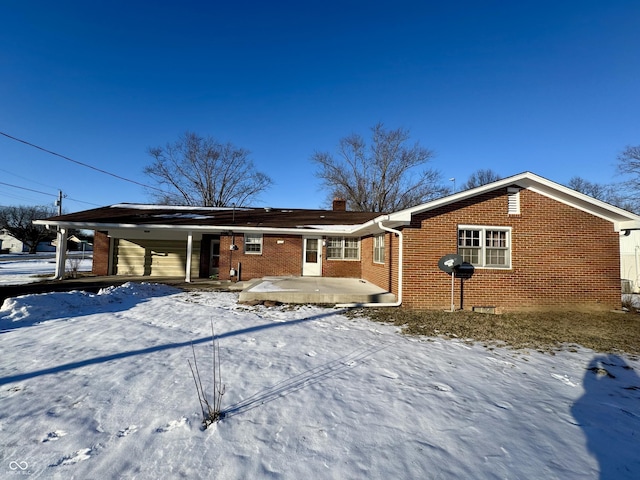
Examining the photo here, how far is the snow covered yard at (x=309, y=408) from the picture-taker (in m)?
2.49

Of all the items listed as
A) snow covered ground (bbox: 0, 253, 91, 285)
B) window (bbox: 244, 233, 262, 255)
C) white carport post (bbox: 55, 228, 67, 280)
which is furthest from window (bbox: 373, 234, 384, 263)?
snow covered ground (bbox: 0, 253, 91, 285)

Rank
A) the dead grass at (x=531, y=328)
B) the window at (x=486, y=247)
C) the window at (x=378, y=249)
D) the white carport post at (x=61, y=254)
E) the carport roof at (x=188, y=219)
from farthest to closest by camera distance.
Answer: the white carport post at (x=61, y=254), the carport roof at (x=188, y=219), the window at (x=378, y=249), the window at (x=486, y=247), the dead grass at (x=531, y=328)

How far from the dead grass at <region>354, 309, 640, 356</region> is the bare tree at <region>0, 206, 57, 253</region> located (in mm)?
67384

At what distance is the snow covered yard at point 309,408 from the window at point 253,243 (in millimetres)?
8104

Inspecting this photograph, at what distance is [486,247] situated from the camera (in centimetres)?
912

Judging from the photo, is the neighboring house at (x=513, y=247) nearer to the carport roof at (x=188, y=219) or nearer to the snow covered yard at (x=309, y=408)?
the snow covered yard at (x=309, y=408)

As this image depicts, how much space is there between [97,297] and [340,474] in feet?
30.5

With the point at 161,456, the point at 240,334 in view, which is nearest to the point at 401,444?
the point at 161,456

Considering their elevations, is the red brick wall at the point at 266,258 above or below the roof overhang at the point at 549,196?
below

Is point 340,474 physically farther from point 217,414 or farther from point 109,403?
point 109,403

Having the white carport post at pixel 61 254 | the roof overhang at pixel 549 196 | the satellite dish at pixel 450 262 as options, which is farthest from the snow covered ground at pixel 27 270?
the satellite dish at pixel 450 262

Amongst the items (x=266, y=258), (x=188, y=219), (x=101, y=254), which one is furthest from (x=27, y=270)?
(x=266, y=258)

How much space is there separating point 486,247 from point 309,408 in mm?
8044

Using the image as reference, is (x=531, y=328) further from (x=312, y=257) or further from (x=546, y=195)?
(x=312, y=257)
